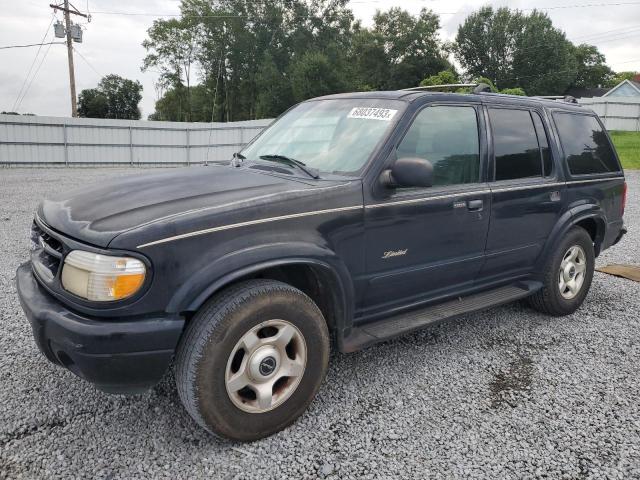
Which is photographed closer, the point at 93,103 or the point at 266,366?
the point at 266,366

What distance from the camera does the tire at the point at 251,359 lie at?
93.1 inches

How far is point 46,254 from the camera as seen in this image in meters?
2.73

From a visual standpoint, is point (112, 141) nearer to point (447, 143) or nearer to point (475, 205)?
point (447, 143)

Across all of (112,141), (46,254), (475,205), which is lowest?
(46,254)

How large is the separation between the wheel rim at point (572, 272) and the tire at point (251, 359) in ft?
8.86

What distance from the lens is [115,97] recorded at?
6431cm

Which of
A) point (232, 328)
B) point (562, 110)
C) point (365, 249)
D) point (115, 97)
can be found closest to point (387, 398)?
point (365, 249)

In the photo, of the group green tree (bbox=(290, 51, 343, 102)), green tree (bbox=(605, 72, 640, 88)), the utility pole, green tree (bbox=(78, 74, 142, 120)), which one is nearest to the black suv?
the utility pole

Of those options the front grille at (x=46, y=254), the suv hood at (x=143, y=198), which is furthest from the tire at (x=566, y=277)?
the front grille at (x=46, y=254)

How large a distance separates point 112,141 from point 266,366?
2266cm

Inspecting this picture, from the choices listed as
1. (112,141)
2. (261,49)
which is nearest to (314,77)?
(261,49)

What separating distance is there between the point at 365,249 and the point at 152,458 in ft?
5.23

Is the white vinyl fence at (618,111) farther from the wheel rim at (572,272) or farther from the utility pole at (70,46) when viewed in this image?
the utility pole at (70,46)

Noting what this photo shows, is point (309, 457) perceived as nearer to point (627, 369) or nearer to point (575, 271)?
point (627, 369)
